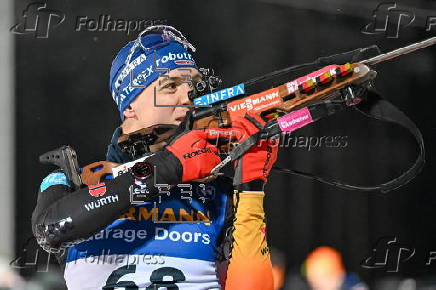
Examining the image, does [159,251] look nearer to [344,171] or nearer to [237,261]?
[237,261]

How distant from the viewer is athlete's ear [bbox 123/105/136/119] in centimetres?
257

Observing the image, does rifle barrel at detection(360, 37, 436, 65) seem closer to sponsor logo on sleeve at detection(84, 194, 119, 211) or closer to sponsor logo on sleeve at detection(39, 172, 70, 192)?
sponsor logo on sleeve at detection(84, 194, 119, 211)

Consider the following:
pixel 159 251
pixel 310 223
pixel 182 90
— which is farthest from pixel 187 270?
pixel 310 223

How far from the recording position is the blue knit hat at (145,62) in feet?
8.34

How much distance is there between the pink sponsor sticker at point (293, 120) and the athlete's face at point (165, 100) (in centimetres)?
38

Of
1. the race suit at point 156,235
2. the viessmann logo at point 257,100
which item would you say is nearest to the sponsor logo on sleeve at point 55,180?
the race suit at point 156,235

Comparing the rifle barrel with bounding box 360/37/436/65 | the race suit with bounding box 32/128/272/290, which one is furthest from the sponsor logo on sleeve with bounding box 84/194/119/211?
the rifle barrel with bounding box 360/37/436/65

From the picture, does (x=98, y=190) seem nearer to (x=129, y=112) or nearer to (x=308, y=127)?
(x=129, y=112)

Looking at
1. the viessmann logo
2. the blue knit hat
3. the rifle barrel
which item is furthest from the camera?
the blue knit hat

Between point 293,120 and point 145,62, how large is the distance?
0.67 metres

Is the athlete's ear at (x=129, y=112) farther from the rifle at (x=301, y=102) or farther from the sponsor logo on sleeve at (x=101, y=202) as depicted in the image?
the sponsor logo on sleeve at (x=101, y=202)

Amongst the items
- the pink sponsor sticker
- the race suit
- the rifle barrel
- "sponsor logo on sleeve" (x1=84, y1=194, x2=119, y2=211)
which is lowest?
the race suit

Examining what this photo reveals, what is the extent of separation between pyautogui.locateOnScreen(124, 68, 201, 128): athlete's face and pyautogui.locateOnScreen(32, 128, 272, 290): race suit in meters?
0.16

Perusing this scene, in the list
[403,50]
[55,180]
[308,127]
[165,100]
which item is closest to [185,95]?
[165,100]
